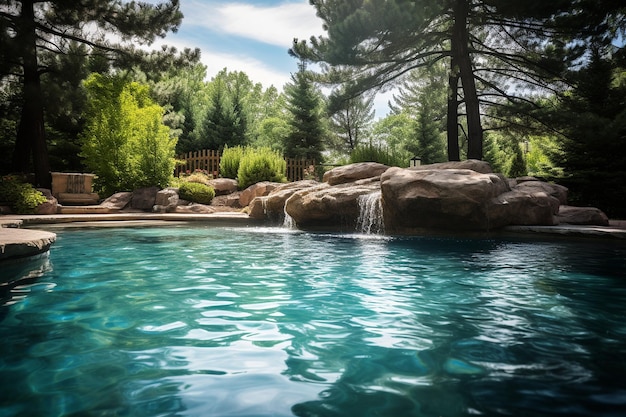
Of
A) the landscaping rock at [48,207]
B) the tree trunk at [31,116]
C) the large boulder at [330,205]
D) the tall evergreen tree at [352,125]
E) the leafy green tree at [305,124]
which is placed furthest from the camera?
the tall evergreen tree at [352,125]

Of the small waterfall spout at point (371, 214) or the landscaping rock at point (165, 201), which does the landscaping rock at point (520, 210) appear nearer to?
the small waterfall spout at point (371, 214)

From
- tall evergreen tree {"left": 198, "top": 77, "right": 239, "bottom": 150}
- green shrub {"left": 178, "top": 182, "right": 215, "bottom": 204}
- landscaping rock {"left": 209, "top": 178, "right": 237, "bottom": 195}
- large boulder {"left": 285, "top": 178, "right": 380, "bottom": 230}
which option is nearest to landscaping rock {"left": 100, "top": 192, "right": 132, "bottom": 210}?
green shrub {"left": 178, "top": 182, "right": 215, "bottom": 204}

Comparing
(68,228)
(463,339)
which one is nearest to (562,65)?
(463,339)

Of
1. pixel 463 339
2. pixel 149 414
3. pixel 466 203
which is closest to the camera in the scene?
pixel 149 414

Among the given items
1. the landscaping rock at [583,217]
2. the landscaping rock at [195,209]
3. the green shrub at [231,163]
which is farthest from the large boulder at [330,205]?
the green shrub at [231,163]

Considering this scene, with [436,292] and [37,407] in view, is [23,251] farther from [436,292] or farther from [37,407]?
[436,292]

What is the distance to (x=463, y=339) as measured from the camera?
274 cm

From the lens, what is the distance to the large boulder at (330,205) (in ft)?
33.5

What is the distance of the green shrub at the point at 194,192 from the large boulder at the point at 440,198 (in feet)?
27.5

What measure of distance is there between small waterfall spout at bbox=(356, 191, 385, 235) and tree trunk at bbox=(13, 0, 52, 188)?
1153 centimetres

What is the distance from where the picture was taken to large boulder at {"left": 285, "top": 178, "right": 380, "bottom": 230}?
33.5 ft

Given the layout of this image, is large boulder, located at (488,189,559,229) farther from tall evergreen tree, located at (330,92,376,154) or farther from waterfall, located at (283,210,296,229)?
tall evergreen tree, located at (330,92,376,154)

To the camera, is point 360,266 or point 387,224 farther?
point 387,224

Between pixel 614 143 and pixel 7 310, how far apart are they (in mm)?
14059
